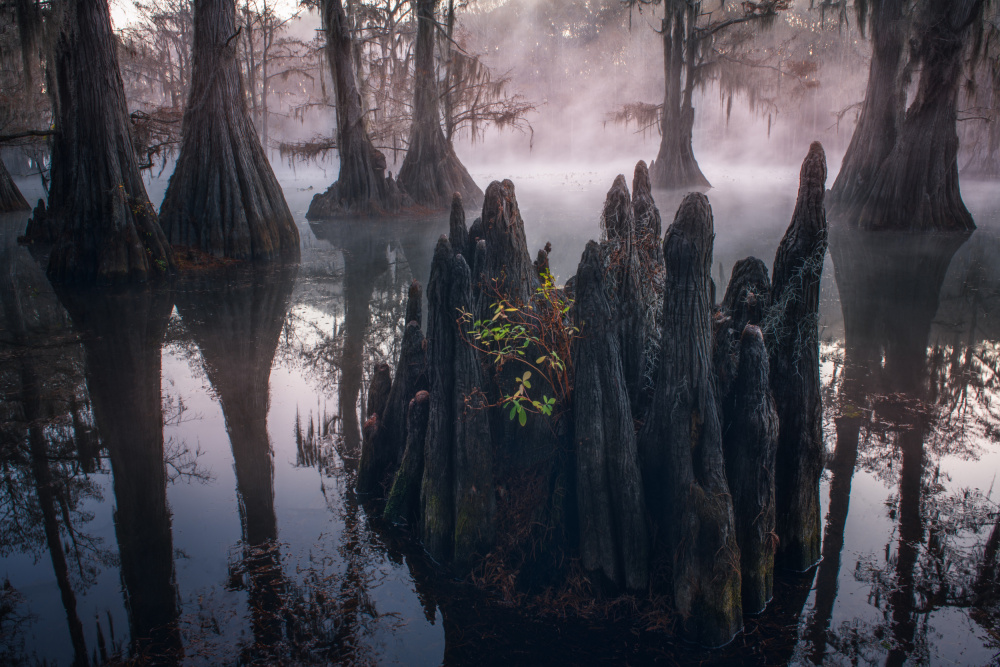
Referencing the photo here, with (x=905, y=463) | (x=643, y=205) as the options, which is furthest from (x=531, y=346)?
(x=905, y=463)

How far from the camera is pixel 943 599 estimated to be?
3.24 m

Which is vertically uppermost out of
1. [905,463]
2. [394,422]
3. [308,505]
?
[394,422]

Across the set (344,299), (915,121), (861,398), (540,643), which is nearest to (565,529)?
(540,643)

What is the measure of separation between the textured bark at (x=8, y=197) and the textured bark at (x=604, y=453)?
2279 centimetres

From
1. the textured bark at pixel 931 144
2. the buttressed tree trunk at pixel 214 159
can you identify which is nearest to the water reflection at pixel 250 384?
the buttressed tree trunk at pixel 214 159

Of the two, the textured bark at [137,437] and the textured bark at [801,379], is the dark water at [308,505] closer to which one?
the textured bark at [137,437]

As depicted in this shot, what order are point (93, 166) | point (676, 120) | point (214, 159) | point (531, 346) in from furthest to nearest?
point (676, 120)
point (214, 159)
point (93, 166)
point (531, 346)

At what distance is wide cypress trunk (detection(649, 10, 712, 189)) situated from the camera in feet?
77.5

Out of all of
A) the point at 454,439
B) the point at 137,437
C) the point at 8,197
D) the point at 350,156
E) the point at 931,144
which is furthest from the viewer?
the point at 8,197

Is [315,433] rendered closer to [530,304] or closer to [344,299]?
[530,304]

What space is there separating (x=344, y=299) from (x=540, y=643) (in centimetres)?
721

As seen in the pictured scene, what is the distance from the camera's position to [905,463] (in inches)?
179

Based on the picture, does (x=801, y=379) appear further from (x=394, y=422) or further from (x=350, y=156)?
(x=350, y=156)

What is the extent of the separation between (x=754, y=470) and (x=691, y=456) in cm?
33
